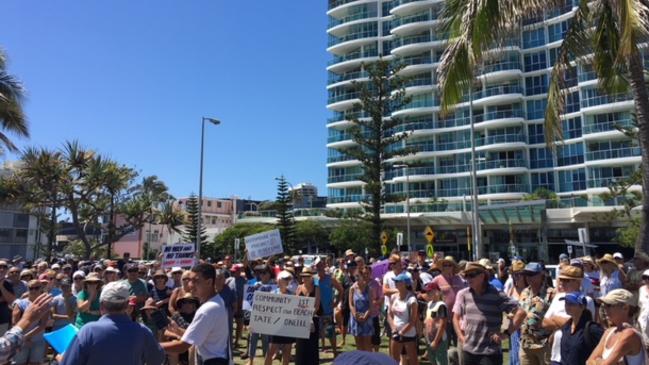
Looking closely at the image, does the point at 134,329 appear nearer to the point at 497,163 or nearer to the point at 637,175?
the point at 637,175

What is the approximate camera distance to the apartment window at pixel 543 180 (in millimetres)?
52375

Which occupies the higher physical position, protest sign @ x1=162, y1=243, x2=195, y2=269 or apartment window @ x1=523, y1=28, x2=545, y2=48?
apartment window @ x1=523, y1=28, x2=545, y2=48

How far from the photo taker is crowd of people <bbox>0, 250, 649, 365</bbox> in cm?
398

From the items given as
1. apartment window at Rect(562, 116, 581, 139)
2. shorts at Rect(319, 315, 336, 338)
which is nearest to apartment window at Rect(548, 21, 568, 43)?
apartment window at Rect(562, 116, 581, 139)

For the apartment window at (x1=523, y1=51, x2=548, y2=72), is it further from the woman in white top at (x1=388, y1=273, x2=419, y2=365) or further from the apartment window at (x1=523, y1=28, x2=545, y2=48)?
the woman in white top at (x1=388, y1=273, x2=419, y2=365)

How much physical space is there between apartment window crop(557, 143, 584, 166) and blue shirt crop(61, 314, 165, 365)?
51809 millimetres

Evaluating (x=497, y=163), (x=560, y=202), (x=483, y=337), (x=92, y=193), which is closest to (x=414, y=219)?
(x=497, y=163)

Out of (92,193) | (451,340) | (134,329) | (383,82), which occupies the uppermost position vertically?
(383,82)

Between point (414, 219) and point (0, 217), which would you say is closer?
point (0, 217)

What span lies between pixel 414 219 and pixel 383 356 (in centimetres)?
5198

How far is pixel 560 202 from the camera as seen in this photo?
4666 centimetres

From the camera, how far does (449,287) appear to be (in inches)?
316

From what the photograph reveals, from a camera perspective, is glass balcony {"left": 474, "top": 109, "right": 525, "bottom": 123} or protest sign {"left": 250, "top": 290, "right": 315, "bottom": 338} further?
glass balcony {"left": 474, "top": 109, "right": 525, "bottom": 123}

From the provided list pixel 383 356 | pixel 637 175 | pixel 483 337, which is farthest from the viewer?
pixel 637 175
